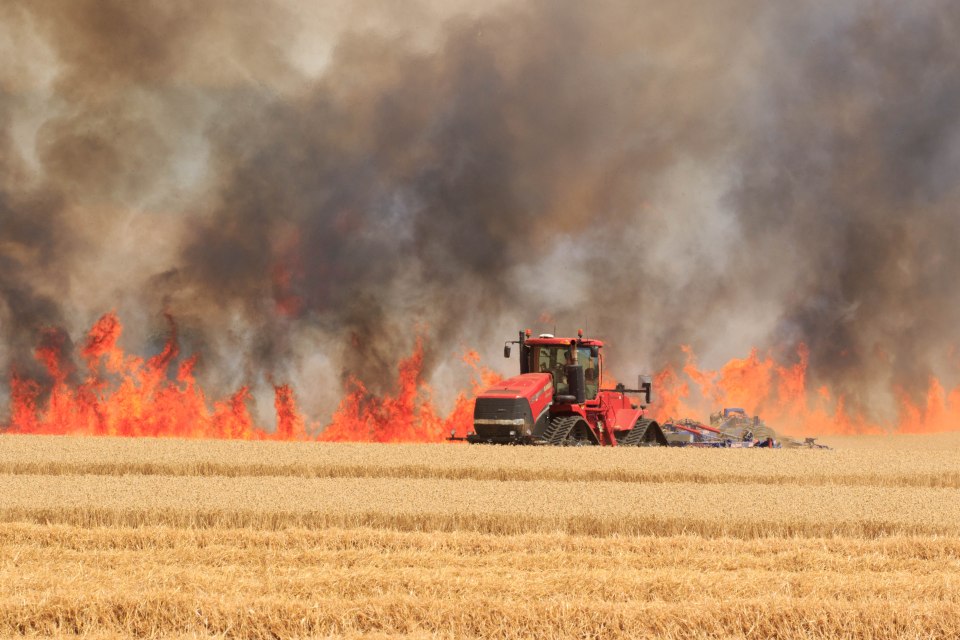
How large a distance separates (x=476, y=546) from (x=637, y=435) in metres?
15.6

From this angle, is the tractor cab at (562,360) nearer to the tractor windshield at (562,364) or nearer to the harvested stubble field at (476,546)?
the tractor windshield at (562,364)

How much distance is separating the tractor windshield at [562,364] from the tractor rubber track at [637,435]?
6.41 ft

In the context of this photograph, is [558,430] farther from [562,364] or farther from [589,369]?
[589,369]

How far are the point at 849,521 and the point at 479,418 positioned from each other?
39.1ft

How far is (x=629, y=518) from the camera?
1369 cm

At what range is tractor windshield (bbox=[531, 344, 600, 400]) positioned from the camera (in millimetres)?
25906

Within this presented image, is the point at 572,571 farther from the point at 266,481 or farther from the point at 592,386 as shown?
the point at 592,386

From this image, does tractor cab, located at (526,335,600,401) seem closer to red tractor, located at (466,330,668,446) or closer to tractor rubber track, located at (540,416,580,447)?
red tractor, located at (466,330,668,446)

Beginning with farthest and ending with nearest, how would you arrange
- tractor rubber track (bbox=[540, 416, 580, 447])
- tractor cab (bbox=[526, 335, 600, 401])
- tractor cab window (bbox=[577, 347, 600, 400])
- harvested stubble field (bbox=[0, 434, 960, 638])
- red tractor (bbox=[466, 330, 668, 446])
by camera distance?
tractor cab window (bbox=[577, 347, 600, 400]), tractor cab (bbox=[526, 335, 600, 401]), tractor rubber track (bbox=[540, 416, 580, 447]), red tractor (bbox=[466, 330, 668, 446]), harvested stubble field (bbox=[0, 434, 960, 638])

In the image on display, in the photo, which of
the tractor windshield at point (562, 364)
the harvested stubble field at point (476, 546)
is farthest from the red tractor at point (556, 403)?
the harvested stubble field at point (476, 546)

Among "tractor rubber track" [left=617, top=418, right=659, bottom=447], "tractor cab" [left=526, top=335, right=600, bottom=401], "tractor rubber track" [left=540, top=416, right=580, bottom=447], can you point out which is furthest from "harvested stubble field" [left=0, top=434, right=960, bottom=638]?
"tractor rubber track" [left=617, top=418, right=659, bottom=447]

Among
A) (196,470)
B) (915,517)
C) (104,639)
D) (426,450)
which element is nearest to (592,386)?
(426,450)

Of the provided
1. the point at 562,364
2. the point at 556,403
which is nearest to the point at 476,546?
the point at 556,403

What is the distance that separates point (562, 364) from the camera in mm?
25953
